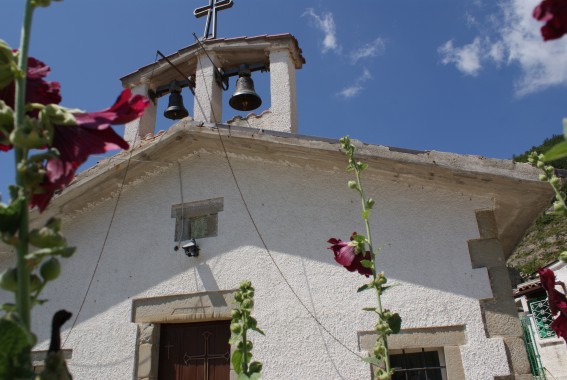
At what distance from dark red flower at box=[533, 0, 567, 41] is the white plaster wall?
13.2ft

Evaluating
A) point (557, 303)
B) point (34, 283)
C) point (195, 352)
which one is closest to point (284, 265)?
point (195, 352)

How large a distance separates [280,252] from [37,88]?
4290 millimetres

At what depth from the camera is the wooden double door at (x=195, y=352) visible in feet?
16.7

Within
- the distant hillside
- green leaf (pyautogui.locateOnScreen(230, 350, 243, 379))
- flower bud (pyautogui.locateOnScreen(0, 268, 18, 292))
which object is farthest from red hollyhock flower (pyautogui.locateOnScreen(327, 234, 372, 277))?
the distant hillside

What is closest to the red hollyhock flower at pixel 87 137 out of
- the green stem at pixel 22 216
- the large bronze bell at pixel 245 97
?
the green stem at pixel 22 216

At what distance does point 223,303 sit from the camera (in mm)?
5160

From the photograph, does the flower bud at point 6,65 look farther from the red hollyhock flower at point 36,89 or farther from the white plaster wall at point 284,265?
the white plaster wall at point 284,265

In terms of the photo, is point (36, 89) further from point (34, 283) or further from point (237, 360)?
point (237, 360)

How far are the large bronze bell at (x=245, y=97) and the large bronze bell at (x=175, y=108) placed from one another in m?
0.89

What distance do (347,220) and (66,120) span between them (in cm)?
441

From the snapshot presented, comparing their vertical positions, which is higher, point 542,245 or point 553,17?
point 542,245

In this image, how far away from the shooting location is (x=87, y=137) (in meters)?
0.94

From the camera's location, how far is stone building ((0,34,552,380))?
14.7 ft

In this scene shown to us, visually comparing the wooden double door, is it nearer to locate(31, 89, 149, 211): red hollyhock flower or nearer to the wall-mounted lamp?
the wall-mounted lamp
